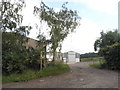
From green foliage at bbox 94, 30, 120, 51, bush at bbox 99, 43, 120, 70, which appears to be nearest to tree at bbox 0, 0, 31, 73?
bush at bbox 99, 43, 120, 70

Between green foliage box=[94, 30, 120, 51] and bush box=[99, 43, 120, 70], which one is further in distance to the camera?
green foliage box=[94, 30, 120, 51]

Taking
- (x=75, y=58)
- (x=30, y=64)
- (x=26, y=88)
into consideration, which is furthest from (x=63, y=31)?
(x=75, y=58)

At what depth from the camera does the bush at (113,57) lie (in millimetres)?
13242

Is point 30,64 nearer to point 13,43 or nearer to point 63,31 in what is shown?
point 13,43

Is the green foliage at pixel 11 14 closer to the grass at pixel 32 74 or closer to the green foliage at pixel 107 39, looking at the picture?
the grass at pixel 32 74

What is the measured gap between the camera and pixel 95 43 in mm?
31844

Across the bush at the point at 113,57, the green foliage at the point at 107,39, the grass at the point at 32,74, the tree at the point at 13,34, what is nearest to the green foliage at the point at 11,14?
the tree at the point at 13,34

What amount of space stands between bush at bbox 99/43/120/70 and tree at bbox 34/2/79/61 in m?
3.77

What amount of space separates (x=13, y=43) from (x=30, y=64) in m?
2.08

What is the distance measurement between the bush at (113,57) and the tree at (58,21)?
3.77m

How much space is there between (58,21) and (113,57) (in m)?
5.64

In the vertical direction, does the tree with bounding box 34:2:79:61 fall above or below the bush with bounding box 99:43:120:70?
above

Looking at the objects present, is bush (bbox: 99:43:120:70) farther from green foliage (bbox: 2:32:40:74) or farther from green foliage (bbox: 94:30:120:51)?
green foliage (bbox: 94:30:120:51)

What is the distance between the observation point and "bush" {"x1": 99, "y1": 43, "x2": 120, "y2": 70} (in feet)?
43.4
